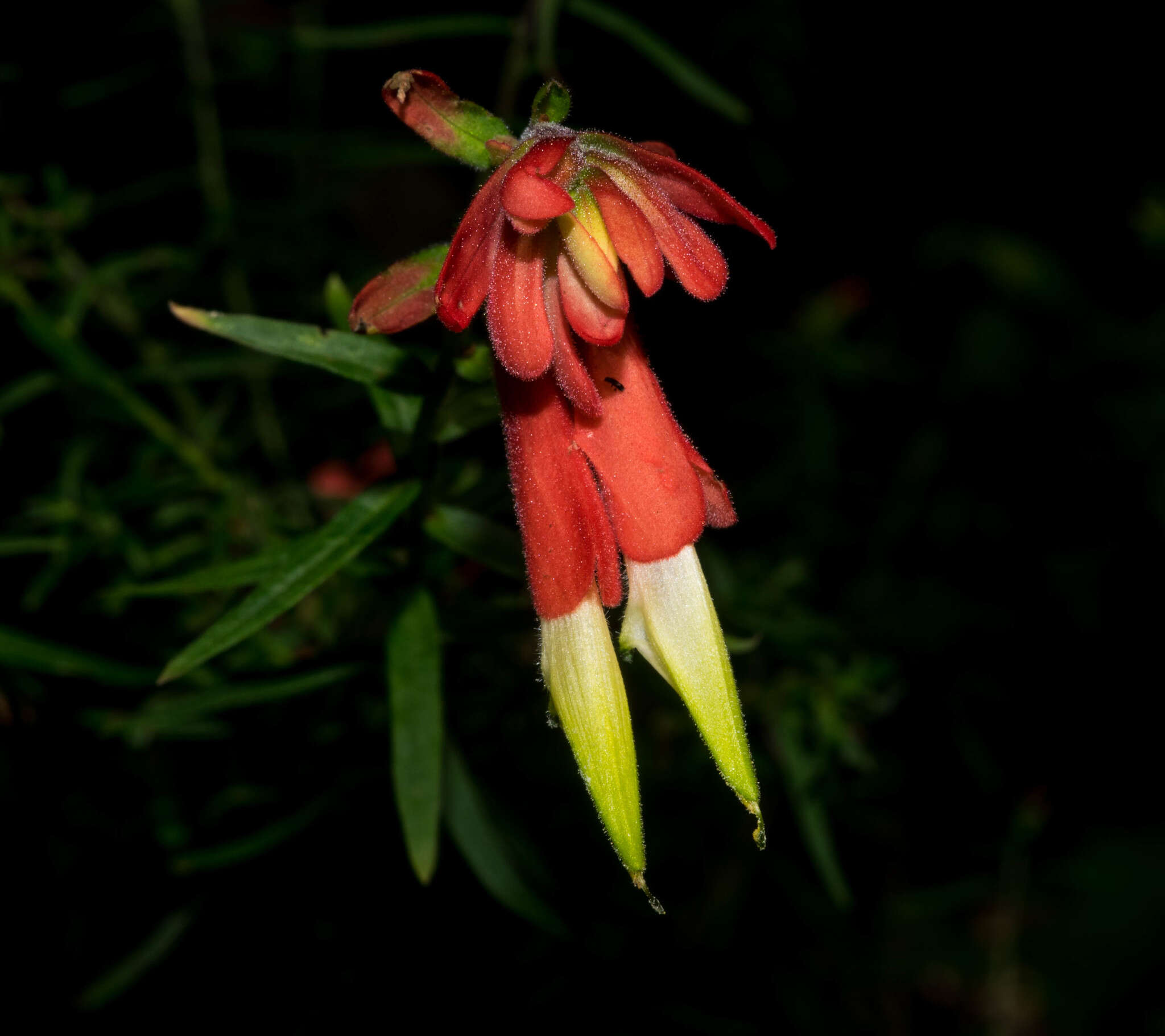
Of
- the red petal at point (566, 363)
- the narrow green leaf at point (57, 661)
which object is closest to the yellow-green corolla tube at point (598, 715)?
the red petal at point (566, 363)

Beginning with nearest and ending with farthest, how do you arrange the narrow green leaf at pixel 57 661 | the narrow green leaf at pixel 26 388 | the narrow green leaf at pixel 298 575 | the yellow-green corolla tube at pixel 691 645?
the yellow-green corolla tube at pixel 691 645, the narrow green leaf at pixel 298 575, the narrow green leaf at pixel 57 661, the narrow green leaf at pixel 26 388

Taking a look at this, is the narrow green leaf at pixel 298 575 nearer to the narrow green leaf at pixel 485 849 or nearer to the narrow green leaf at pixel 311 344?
the narrow green leaf at pixel 311 344

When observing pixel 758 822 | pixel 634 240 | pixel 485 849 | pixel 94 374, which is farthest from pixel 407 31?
pixel 758 822

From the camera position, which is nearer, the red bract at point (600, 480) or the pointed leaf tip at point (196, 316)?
the red bract at point (600, 480)

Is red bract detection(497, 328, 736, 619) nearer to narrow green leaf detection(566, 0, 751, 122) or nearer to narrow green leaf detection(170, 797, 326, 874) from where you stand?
narrow green leaf detection(170, 797, 326, 874)

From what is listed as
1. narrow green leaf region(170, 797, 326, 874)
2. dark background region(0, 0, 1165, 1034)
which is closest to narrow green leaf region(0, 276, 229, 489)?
dark background region(0, 0, 1165, 1034)

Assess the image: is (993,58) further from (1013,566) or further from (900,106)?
(1013,566)
